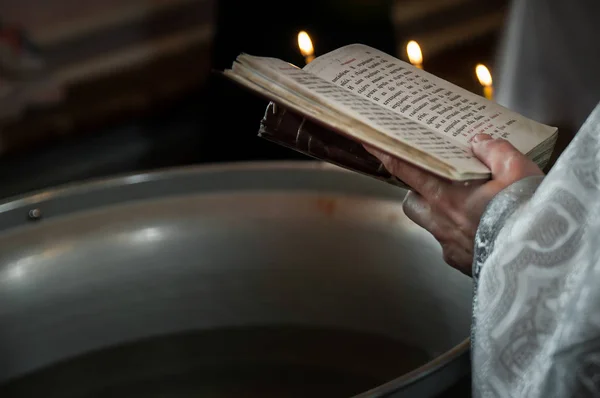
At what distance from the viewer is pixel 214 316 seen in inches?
33.4

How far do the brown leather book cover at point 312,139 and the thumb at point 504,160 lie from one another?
0.30 feet

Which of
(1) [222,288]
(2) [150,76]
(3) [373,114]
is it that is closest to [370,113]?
(3) [373,114]

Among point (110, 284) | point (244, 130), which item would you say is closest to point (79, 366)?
point (110, 284)

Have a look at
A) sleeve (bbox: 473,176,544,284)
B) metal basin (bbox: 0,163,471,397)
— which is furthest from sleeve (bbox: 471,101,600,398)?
metal basin (bbox: 0,163,471,397)

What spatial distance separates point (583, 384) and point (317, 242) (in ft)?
1.37

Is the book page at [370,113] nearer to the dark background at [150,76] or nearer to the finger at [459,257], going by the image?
the finger at [459,257]

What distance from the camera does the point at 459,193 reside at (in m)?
0.59

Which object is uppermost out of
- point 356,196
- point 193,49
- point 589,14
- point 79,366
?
point 589,14

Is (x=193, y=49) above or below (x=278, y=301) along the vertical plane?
below

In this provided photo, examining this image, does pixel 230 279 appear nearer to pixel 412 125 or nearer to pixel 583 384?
pixel 412 125

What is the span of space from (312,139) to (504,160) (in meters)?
0.14

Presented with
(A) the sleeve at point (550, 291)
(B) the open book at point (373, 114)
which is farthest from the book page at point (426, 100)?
(A) the sleeve at point (550, 291)

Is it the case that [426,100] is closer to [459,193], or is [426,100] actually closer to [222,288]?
[459,193]

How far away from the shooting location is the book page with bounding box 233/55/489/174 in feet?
1.84
